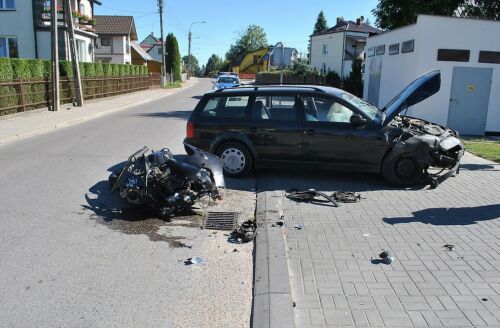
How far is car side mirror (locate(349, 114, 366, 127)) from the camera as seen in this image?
7863 mm

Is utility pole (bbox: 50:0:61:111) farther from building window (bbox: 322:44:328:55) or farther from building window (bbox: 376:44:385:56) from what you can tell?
building window (bbox: 322:44:328:55)

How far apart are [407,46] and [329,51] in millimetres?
40155

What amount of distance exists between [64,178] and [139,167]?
2.59 metres

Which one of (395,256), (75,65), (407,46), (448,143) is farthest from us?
(75,65)

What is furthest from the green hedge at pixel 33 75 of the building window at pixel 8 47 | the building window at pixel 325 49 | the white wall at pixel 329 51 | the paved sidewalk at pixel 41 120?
the building window at pixel 325 49

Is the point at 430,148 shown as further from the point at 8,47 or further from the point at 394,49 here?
the point at 8,47

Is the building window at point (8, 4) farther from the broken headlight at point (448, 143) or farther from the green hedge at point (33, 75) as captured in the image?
the broken headlight at point (448, 143)

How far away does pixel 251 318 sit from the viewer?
3732 mm

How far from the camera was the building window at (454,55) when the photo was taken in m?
15.9

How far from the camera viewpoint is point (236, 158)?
8.52 metres

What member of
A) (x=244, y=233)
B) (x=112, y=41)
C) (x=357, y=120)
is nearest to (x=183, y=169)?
(x=244, y=233)

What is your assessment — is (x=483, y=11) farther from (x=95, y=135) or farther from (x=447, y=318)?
(x=447, y=318)

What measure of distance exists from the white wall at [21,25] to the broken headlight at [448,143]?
31229mm

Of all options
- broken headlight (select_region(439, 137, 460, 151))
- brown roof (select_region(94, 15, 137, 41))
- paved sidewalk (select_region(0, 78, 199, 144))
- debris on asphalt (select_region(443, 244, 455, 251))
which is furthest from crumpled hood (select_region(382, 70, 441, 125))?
brown roof (select_region(94, 15, 137, 41))
